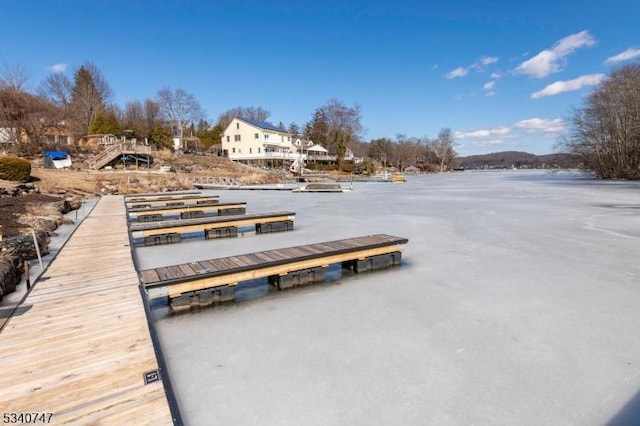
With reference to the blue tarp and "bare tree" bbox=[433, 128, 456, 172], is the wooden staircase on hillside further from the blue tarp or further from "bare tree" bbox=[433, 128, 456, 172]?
"bare tree" bbox=[433, 128, 456, 172]

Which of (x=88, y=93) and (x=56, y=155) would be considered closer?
(x=56, y=155)

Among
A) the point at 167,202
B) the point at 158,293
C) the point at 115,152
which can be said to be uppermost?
the point at 115,152

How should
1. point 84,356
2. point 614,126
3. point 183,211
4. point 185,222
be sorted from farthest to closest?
point 614,126 < point 183,211 < point 185,222 < point 84,356

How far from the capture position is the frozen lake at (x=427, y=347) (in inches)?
79.6

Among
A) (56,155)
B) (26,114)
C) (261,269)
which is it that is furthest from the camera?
(56,155)

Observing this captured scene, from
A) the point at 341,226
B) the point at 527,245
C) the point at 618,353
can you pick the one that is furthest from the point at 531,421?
the point at 341,226

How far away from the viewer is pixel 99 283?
3674 millimetres

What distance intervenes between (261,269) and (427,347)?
2.05m

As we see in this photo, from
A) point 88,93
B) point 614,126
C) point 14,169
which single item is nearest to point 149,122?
point 88,93

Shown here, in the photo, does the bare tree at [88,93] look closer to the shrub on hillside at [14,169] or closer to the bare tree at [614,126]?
the shrub on hillside at [14,169]

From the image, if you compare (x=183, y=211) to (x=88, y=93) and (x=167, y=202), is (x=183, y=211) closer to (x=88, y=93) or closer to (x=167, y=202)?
(x=167, y=202)

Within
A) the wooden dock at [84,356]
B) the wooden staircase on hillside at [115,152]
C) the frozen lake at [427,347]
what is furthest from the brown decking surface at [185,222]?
the wooden staircase on hillside at [115,152]

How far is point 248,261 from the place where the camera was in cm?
404

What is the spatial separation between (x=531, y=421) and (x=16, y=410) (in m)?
2.89
